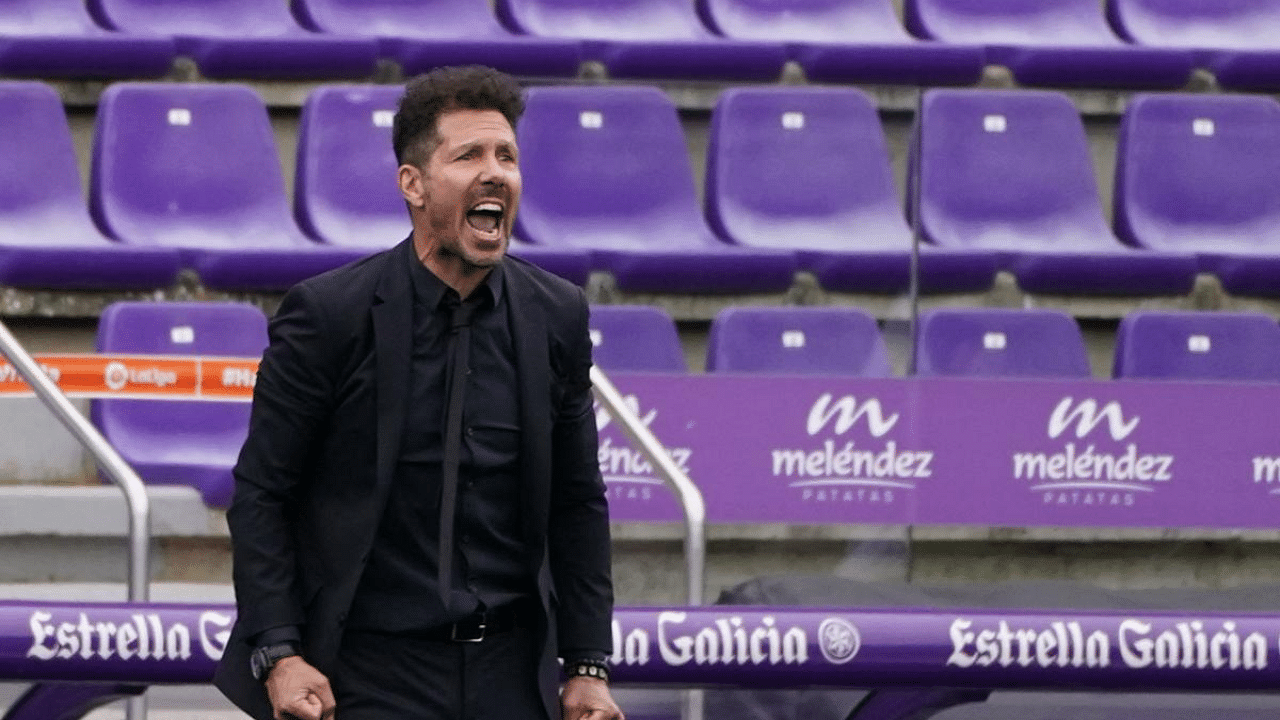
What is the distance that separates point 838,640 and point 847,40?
3476 millimetres

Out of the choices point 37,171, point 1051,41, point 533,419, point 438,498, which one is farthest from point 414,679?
point 1051,41

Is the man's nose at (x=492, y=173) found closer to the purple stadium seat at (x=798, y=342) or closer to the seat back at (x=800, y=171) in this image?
the purple stadium seat at (x=798, y=342)

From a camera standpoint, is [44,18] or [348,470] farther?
[44,18]

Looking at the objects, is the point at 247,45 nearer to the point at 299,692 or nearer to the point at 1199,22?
the point at 1199,22

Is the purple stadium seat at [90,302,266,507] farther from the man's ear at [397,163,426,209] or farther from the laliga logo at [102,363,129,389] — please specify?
the man's ear at [397,163,426,209]

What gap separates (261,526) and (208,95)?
3.70 metres

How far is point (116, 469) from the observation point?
149 inches

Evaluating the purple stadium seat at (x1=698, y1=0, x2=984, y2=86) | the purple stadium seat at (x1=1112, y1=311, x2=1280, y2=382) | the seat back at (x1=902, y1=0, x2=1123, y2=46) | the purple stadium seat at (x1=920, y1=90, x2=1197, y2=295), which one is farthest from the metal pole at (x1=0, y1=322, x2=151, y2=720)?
the seat back at (x1=902, y1=0, x2=1123, y2=46)

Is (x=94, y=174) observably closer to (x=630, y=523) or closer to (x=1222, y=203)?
(x=630, y=523)

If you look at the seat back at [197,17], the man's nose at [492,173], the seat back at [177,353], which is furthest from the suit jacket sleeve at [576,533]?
the seat back at [197,17]

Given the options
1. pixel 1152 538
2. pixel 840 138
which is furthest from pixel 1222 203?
pixel 1152 538

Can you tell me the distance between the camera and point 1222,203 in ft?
19.2

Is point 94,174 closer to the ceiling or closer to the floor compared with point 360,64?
closer to the floor

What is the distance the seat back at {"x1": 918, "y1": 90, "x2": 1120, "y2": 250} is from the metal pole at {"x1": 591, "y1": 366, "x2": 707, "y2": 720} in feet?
5.14
